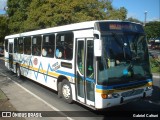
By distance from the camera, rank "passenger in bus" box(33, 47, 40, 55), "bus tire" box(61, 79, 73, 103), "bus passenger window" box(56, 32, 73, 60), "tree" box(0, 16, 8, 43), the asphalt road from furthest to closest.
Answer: "tree" box(0, 16, 8, 43) < "passenger in bus" box(33, 47, 40, 55) < "bus tire" box(61, 79, 73, 103) < "bus passenger window" box(56, 32, 73, 60) < the asphalt road

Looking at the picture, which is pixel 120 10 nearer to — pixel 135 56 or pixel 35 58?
pixel 35 58

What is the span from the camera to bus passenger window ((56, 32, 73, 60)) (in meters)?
9.48

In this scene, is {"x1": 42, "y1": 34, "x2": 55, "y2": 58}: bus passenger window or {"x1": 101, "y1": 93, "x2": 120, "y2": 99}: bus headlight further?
{"x1": 42, "y1": 34, "x2": 55, "y2": 58}: bus passenger window

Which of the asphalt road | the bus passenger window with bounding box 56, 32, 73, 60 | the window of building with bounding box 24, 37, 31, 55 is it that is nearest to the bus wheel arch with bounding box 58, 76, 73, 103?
the asphalt road

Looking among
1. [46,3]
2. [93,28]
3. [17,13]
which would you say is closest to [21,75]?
[93,28]

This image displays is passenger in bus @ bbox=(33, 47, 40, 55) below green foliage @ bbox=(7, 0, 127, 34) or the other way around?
below

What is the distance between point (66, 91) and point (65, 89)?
4.5 inches

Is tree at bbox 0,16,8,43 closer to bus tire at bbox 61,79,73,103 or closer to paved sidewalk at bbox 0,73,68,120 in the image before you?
paved sidewalk at bbox 0,73,68,120

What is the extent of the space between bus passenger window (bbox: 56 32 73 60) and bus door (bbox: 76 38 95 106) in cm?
56

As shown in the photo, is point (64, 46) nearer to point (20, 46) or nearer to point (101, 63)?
point (101, 63)

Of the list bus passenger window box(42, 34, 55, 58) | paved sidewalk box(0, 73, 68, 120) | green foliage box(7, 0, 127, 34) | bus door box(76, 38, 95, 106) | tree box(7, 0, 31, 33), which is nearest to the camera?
bus door box(76, 38, 95, 106)

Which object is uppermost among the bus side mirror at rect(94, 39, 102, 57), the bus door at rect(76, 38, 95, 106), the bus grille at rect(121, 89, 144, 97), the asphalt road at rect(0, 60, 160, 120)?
the bus side mirror at rect(94, 39, 102, 57)

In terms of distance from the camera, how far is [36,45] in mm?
12961

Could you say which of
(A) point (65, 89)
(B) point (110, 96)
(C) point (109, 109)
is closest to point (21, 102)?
(A) point (65, 89)
